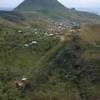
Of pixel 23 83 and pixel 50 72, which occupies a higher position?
pixel 50 72

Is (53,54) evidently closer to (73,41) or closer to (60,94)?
(73,41)

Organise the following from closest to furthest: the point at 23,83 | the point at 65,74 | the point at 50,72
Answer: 1. the point at 23,83
2. the point at 65,74
3. the point at 50,72

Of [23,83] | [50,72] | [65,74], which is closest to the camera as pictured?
[23,83]

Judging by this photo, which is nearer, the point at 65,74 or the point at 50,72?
the point at 65,74

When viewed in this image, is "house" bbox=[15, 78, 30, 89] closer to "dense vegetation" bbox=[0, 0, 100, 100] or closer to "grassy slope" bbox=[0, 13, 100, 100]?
"dense vegetation" bbox=[0, 0, 100, 100]

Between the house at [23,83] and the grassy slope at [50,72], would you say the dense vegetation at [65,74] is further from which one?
the house at [23,83]

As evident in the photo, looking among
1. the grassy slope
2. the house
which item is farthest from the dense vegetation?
the house

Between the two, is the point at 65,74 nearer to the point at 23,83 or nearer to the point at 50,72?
the point at 50,72

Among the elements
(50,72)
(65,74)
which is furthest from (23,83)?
(65,74)

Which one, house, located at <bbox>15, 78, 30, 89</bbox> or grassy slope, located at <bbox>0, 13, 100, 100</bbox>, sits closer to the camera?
grassy slope, located at <bbox>0, 13, 100, 100</bbox>

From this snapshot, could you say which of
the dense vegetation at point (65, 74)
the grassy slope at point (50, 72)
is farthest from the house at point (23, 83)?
the grassy slope at point (50, 72)

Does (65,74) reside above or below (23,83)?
above
